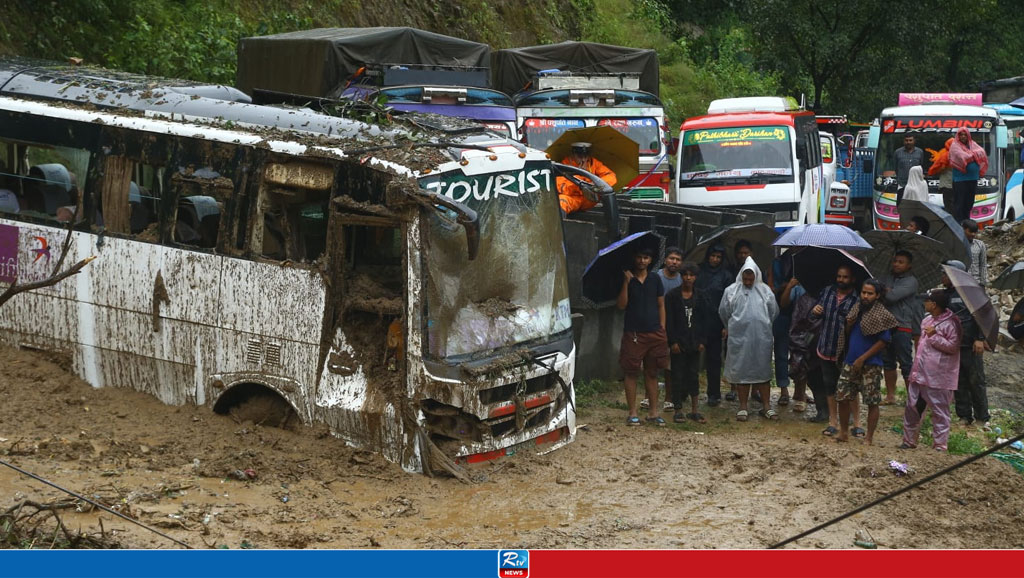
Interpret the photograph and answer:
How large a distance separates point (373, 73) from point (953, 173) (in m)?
9.60

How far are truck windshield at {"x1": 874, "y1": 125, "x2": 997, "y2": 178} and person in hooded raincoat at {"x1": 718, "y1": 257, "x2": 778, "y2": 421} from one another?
11.3m

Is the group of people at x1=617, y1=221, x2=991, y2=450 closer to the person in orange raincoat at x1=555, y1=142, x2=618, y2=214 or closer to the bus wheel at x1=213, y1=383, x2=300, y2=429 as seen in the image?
the person in orange raincoat at x1=555, y1=142, x2=618, y2=214

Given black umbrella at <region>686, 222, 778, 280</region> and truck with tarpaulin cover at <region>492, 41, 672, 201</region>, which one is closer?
black umbrella at <region>686, 222, 778, 280</region>

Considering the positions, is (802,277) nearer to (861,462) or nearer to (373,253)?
(861,462)

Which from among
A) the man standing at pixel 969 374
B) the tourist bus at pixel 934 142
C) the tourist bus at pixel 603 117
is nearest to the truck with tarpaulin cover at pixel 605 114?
the tourist bus at pixel 603 117

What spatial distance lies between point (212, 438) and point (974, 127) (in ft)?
56.1

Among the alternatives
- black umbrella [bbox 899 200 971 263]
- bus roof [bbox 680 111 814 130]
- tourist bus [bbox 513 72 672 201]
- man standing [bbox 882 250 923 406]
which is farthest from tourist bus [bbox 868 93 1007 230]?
man standing [bbox 882 250 923 406]

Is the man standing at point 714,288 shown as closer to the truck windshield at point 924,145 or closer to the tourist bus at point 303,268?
the tourist bus at point 303,268

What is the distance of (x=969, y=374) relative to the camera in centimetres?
1073

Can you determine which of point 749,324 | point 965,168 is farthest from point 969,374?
point 965,168

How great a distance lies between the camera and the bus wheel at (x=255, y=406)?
8.38m

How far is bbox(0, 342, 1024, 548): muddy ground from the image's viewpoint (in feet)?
23.3

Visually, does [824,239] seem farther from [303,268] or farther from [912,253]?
[303,268]
